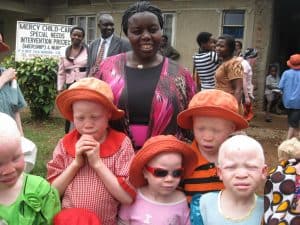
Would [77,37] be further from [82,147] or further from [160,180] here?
[160,180]

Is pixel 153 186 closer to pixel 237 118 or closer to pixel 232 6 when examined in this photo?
pixel 237 118

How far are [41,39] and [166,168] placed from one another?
8898 mm

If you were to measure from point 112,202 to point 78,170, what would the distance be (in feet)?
0.77

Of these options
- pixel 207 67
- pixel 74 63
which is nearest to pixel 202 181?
pixel 207 67

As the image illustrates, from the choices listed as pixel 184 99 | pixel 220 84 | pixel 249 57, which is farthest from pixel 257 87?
pixel 184 99

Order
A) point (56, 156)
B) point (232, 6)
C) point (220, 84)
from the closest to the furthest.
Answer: point (56, 156), point (220, 84), point (232, 6)

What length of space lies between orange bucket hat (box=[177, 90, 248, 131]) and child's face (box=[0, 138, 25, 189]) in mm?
834

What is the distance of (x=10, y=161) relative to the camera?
5.35 ft

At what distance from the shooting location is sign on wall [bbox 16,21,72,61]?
32.9 ft

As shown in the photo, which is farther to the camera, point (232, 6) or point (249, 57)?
point (232, 6)

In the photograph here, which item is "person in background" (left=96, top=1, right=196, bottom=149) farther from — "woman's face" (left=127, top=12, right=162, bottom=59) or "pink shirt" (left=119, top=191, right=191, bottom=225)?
"pink shirt" (left=119, top=191, right=191, bottom=225)

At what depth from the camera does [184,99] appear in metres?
2.39

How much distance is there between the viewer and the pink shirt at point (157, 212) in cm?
203

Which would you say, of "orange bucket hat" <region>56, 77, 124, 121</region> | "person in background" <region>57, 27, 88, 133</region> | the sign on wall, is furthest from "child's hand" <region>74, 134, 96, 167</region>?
the sign on wall
